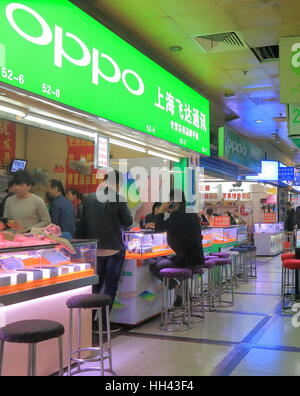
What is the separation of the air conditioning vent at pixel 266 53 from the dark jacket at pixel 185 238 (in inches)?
91.4

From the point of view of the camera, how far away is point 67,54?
3.73m

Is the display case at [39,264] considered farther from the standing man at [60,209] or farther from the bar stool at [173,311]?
the standing man at [60,209]

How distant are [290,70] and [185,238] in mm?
2213

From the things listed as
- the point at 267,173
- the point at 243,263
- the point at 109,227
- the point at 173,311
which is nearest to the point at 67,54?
the point at 109,227

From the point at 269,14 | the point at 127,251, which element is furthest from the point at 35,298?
the point at 269,14

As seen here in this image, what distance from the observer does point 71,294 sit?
3.76 meters

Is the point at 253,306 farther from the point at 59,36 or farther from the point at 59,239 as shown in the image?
the point at 59,36

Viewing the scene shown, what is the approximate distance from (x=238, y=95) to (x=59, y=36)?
15.7 ft

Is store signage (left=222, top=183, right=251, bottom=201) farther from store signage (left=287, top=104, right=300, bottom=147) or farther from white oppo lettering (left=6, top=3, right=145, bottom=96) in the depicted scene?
white oppo lettering (left=6, top=3, right=145, bottom=96)

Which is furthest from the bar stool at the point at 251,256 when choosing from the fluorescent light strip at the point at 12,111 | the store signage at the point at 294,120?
the fluorescent light strip at the point at 12,111

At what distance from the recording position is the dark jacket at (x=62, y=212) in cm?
577

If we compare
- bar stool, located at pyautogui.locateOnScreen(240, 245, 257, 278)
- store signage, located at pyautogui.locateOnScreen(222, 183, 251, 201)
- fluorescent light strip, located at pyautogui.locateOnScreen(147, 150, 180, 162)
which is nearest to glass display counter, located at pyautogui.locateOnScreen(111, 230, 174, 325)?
fluorescent light strip, located at pyautogui.locateOnScreen(147, 150, 180, 162)

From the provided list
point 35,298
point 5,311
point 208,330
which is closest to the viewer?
point 5,311

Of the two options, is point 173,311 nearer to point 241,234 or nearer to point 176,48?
point 176,48
